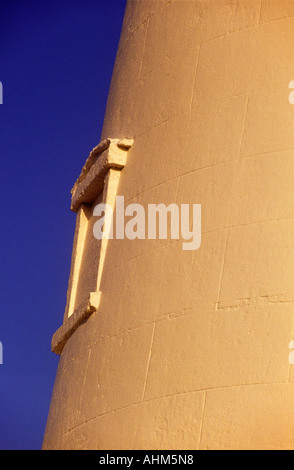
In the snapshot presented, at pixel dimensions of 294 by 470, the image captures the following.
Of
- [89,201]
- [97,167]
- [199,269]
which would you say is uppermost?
[97,167]

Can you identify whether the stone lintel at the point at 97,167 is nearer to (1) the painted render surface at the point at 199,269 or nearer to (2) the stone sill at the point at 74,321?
(1) the painted render surface at the point at 199,269

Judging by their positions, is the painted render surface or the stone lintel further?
the stone lintel

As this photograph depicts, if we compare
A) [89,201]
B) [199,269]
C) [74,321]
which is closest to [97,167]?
[89,201]

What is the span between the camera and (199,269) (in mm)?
7746

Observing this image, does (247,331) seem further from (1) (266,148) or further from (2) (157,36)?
(2) (157,36)

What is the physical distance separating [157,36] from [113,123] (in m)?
1.09

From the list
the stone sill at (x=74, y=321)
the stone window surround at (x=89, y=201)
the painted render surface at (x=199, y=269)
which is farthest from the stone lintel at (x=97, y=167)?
the stone sill at (x=74, y=321)

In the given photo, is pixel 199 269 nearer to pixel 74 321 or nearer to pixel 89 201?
pixel 74 321

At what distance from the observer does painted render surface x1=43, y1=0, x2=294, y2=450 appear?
Result: 7.06 m

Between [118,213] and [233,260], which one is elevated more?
[118,213]

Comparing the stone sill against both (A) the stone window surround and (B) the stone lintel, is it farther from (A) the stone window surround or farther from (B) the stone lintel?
(B) the stone lintel

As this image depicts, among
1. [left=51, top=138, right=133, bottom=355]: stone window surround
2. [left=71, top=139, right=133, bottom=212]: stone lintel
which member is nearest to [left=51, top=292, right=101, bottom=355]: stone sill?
[left=51, top=138, right=133, bottom=355]: stone window surround
